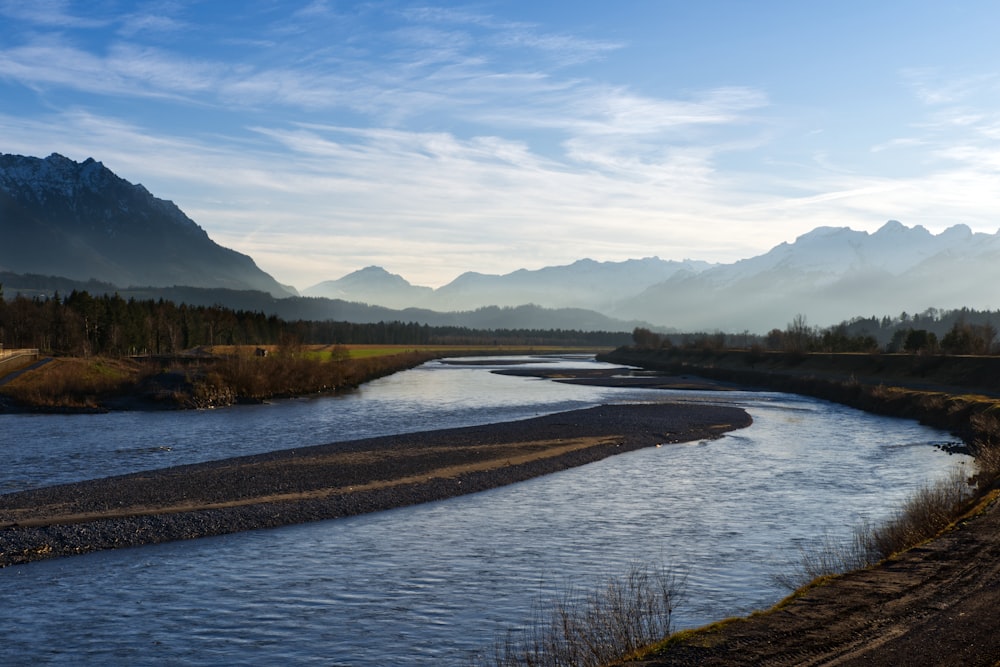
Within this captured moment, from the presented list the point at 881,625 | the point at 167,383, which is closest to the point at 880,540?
the point at 881,625

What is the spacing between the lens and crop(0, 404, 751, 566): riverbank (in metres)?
26.0

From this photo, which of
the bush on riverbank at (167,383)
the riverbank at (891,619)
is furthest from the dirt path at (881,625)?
the bush on riverbank at (167,383)

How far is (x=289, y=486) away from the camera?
33.5 m

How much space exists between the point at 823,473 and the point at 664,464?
7626 millimetres

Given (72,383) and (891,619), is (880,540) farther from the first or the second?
(72,383)

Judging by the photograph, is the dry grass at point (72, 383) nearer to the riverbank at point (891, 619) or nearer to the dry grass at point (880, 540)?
the dry grass at point (880, 540)

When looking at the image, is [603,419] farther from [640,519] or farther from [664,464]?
[640,519]

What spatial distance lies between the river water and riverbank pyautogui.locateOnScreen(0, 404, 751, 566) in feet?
4.25

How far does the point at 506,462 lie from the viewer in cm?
4050

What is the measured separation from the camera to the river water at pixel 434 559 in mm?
17234

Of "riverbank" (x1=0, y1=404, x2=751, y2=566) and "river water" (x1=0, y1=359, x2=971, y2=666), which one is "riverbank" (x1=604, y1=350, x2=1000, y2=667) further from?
"riverbank" (x1=0, y1=404, x2=751, y2=566)

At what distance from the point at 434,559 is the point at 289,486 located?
12300 mm

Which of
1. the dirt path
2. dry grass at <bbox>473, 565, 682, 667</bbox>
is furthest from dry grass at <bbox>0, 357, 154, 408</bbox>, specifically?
the dirt path

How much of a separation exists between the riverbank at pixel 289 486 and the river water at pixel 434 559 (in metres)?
1.30
